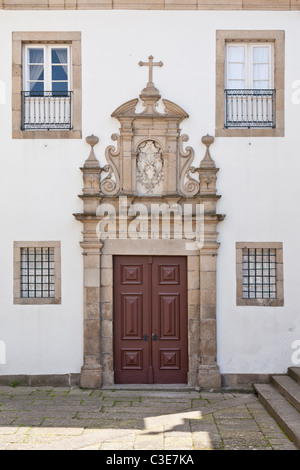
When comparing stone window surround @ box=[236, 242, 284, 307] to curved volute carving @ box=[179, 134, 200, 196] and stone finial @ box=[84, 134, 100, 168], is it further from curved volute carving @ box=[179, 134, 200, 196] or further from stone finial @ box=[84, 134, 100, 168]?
stone finial @ box=[84, 134, 100, 168]

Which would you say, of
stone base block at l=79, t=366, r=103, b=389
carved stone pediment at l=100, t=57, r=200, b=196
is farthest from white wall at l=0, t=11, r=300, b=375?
stone base block at l=79, t=366, r=103, b=389

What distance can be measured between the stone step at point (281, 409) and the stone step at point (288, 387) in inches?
2.2

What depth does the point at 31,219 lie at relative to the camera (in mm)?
9312

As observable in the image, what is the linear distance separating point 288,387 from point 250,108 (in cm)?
437

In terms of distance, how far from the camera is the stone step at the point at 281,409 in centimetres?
674

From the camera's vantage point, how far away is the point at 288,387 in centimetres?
836

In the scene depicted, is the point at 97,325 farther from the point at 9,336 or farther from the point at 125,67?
the point at 125,67

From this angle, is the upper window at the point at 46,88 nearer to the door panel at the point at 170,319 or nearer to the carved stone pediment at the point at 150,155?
the carved stone pediment at the point at 150,155

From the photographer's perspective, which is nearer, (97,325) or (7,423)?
(7,423)

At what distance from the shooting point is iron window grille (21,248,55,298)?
9.41 metres

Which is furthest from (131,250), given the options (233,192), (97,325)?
(233,192)

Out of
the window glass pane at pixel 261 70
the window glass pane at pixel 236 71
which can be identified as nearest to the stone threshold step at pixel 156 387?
the window glass pane at pixel 236 71

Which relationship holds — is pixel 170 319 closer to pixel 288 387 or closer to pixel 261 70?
pixel 288 387

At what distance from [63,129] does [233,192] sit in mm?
2903
